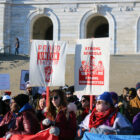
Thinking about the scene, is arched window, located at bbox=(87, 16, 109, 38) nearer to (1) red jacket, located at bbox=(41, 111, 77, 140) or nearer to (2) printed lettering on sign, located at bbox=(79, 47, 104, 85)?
(2) printed lettering on sign, located at bbox=(79, 47, 104, 85)

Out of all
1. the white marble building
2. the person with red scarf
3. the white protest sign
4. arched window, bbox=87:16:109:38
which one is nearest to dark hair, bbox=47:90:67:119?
the person with red scarf

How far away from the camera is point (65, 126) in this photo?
6051 mm

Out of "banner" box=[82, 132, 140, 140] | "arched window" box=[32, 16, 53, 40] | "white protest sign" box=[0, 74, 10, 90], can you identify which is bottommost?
"banner" box=[82, 132, 140, 140]

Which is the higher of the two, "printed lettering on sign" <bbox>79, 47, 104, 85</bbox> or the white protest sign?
"printed lettering on sign" <bbox>79, 47, 104, 85</bbox>

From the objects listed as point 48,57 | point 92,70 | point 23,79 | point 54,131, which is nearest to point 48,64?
point 48,57

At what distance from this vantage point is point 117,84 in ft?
65.5

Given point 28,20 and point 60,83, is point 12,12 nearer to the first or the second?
point 28,20

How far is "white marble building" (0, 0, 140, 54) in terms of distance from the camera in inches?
1052

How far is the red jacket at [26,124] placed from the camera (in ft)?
19.9

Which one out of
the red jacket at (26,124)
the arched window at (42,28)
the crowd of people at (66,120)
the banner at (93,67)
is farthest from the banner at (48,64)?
the arched window at (42,28)

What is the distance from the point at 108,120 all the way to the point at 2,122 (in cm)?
228

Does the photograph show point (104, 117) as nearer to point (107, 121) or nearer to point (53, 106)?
point (107, 121)

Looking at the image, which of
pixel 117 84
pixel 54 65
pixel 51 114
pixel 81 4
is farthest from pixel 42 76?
A: pixel 81 4

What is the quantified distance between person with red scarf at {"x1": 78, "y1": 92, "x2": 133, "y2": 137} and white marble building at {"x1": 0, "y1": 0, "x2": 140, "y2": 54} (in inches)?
835
